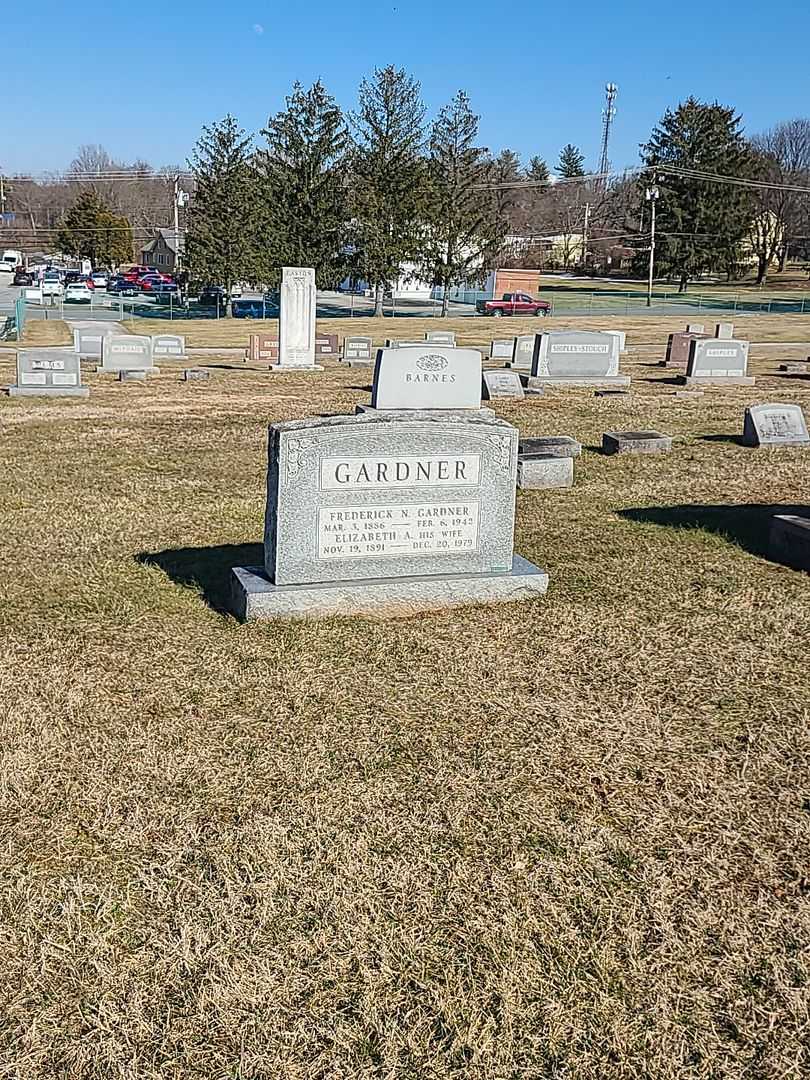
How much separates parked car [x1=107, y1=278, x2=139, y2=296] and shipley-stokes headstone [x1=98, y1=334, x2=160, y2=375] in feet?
136

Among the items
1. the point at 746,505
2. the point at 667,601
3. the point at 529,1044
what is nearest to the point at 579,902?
the point at 529,1044

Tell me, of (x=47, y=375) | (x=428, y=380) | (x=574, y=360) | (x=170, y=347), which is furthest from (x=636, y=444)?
(x=170, y=347)

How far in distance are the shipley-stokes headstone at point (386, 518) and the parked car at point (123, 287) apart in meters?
58.3

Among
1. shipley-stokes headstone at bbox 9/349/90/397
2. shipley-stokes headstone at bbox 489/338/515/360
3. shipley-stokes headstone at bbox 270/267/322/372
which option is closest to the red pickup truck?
shipley-stokes headstone at bbox 489/338/515/360

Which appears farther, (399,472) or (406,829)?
(399,472)

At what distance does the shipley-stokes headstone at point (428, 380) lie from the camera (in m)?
7.98

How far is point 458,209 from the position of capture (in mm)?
51312

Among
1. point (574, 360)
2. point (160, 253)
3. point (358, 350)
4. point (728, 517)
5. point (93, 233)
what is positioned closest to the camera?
point (728, 517)

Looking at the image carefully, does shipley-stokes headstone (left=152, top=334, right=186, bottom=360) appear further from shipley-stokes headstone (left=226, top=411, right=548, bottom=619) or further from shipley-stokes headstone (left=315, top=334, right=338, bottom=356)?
shipley-stokes headstone (left=226, top=411, right=548, bottom=619)

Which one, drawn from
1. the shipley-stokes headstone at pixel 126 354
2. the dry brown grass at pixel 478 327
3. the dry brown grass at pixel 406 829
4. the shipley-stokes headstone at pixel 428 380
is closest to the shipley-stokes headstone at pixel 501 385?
the shipley-stokes headstone at pixel 126 354

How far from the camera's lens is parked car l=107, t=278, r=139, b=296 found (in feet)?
200

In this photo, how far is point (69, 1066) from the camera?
251 centimetres

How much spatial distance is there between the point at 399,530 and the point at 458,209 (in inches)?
1914

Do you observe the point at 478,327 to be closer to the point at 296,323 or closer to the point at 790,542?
the point at 296,323
